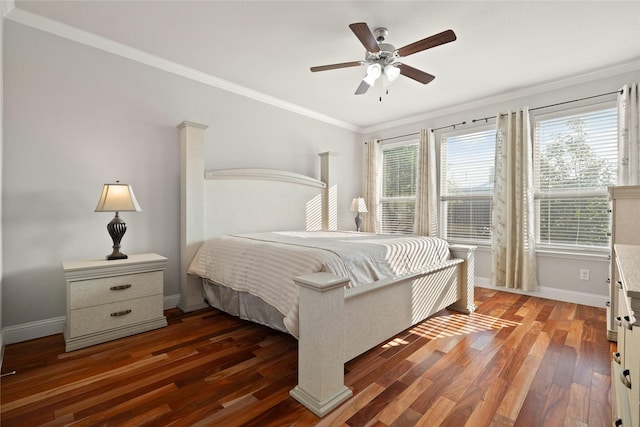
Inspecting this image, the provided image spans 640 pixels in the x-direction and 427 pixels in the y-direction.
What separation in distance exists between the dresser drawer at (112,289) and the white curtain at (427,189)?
11.5 feet

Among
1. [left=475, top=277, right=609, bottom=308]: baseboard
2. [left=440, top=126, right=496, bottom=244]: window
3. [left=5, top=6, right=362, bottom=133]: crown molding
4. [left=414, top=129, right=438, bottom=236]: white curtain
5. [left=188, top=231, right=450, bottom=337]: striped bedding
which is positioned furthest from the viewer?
[left=414, top=129, right=438, bottom=236]: white curtain

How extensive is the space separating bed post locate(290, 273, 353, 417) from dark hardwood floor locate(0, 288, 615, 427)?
6 cm

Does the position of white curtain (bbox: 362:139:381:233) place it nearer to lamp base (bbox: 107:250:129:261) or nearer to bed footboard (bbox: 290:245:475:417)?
bed footboard (bbox: 290:245:475:417)

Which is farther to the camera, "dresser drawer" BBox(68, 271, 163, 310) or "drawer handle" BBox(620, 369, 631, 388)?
"dresser drawer" BBox(68, 271, 163, 310)

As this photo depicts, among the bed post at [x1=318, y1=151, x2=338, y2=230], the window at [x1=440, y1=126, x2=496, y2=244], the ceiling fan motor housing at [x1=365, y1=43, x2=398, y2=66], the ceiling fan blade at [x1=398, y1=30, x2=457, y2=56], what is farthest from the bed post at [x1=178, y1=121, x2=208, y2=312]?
the window at [x1=440, y1=126, x2=496, y2=244]

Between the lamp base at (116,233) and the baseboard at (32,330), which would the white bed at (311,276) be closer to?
the lamp base at (116,233)

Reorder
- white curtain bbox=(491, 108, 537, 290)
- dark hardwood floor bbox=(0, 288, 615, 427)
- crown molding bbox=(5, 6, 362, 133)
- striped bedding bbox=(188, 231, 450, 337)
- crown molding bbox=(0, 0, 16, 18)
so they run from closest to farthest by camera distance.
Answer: dark hardwood floor bbox=(0, 288, 615, 427), striped bedding bbox=(188, 231, 450, 337), crown molding bbox=(0, 0, 16, 18), crown molding bbox=(5, 6, 362, 133), white curtain bbox=(491, 108, 537, 290)

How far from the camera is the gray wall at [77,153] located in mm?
2299

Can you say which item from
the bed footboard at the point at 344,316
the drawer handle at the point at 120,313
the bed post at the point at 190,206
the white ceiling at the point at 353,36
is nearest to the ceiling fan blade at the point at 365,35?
the white ceiling at the point at 353,36

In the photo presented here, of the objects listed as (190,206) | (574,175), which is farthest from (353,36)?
(574,175)

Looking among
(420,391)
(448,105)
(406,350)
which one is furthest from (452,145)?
(420,391)

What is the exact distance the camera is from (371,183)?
5227mm

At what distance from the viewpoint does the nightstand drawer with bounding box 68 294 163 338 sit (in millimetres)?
2156

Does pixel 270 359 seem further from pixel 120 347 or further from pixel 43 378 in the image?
pixel 43 378
